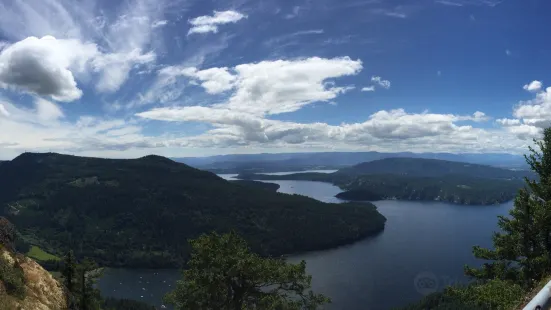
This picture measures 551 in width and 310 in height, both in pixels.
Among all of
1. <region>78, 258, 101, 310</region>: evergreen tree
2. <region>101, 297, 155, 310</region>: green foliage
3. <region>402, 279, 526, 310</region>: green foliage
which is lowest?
<region>101, 297, 155, 310</region>: green foliage

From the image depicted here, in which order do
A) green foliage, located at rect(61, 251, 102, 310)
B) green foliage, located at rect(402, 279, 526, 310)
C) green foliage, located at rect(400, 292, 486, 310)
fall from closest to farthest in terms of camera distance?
green foliage, located at rect(402, 279, 526, 310)
green foliage, located at rect(61, 251, 102, 310)
green foliage, located at rect(400, 292, 486, 310)

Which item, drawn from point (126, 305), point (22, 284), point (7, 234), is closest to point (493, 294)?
point (22, 284)

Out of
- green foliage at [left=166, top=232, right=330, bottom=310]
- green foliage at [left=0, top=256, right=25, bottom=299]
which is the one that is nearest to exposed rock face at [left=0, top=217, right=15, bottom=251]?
green foliage at [left=0, top=256, right=25, bottom=299]

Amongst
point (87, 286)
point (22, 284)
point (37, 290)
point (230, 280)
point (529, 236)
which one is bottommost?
point (87, 286)

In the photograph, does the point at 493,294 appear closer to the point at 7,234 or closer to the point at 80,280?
the point at 7,234

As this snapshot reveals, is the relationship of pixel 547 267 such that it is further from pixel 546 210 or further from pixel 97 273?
pixel 97 273

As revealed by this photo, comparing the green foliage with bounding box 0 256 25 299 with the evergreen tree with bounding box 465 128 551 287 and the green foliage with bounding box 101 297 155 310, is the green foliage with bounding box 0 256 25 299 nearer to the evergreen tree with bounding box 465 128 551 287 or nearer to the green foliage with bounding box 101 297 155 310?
the evergreen tree with bounding box 465 128 551 287
